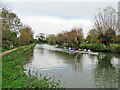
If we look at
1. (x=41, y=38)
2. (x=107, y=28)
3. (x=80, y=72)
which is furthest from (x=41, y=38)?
(x=80, y=72)

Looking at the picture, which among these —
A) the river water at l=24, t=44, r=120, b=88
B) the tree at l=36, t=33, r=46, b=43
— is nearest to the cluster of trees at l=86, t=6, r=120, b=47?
the river water at l=24, t=44, r=120, b=88

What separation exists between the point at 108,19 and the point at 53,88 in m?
34.6

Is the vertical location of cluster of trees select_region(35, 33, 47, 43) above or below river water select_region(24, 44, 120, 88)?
above

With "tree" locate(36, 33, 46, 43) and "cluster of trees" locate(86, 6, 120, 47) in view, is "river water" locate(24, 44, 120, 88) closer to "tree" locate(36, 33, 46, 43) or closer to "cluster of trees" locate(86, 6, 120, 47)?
"cluster of trees" locate(86, 6, 120, 47)

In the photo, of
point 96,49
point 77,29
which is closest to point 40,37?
point 77,29

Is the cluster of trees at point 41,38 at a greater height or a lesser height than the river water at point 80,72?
greater

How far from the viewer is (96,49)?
32.2m

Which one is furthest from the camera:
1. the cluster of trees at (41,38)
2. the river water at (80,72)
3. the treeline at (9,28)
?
the cluster of trees at (41,38)

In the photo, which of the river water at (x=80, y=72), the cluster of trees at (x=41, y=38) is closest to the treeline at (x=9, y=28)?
the river water at (x=80, y=72)

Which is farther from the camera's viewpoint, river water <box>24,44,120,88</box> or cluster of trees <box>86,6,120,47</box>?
cluster of trees <box>86,6,120,47</box>

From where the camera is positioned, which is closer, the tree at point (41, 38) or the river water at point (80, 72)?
the river water at point (80, 72)

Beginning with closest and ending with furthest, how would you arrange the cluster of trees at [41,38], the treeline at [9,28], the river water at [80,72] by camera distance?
the river water at [80,72]
the treeline at [9,28]
the cluster of trees at [41,38]

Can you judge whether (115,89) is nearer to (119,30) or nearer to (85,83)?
(85,83)

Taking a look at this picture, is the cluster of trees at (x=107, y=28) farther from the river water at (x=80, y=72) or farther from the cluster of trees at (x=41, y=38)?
the cluster of trees at (x=41, y=38)
